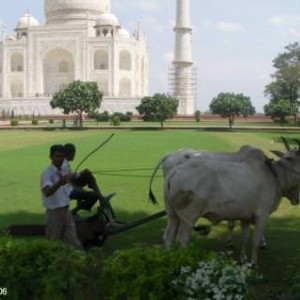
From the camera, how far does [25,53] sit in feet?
202

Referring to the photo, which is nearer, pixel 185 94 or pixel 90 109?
pixel 90 109

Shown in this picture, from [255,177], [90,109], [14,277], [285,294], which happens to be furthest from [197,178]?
[90,109]

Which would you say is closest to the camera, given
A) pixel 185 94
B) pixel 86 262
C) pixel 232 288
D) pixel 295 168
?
pixel 232 288

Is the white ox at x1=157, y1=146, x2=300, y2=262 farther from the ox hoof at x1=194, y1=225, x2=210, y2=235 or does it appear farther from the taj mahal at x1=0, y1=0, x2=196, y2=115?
the taj mahal at x1=0, y1=0, x2=196, y2=115

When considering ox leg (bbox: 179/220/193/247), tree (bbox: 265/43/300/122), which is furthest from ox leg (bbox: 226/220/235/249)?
tree (bbox: 265/43/300/122)

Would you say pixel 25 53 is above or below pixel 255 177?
above

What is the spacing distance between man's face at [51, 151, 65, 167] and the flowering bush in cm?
212

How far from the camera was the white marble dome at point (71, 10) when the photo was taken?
61.2 meters

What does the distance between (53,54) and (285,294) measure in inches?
2428

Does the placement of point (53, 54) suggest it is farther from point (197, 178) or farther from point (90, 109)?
point (197, 178)

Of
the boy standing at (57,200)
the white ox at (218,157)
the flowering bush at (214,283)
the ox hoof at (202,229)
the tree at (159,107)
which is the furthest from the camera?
the tree at (159,107)

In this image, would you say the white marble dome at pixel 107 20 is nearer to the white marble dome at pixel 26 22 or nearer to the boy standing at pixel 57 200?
the white marble dome at pixel 26 22

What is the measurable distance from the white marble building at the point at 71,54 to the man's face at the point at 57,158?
174 ft

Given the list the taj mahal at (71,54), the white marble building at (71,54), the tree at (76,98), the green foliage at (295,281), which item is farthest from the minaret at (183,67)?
the green foliage at (295,281)
